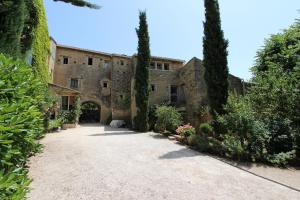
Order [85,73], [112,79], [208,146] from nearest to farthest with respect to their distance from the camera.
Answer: [208,146] < [112,79] < [85,73]

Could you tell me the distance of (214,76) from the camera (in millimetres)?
9312

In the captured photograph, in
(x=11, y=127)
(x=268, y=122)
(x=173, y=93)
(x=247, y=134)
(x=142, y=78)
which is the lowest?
(x=247, y=134)

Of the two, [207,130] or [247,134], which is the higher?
[247,134]

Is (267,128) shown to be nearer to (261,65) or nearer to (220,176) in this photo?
(220,176)

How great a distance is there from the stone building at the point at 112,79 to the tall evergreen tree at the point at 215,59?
19.4ft

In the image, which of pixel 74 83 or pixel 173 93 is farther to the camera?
pixel 74 83

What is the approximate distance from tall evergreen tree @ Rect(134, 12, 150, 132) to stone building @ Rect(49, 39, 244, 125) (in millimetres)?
3176

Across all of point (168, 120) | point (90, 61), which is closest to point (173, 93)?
point (168, 120)

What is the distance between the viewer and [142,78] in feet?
46.2

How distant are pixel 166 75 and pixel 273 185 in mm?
14702

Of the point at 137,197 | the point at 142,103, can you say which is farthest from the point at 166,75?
the point at 137,197

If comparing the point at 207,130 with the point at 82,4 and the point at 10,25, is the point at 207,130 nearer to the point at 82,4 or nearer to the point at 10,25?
the point at 82,4

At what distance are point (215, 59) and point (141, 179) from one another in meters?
7.37

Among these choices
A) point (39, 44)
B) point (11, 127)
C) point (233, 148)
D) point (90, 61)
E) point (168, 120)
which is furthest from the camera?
point (90, 61)
